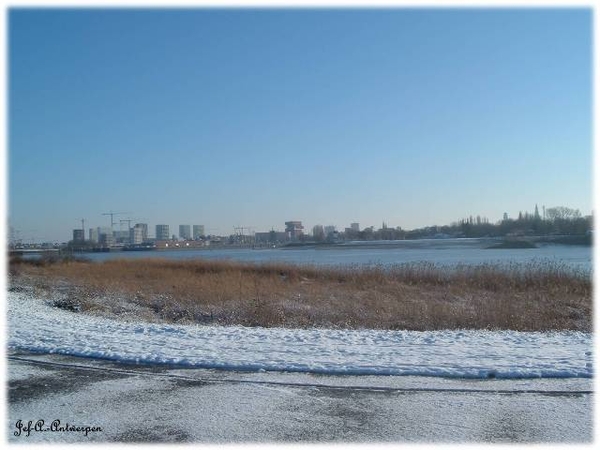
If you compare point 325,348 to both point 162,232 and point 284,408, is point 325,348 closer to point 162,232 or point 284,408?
point 284,408

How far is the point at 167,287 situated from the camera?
80.5 ft

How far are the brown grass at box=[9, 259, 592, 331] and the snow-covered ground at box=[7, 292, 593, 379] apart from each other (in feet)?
7.88

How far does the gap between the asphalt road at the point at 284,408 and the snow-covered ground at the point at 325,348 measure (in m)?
0.47

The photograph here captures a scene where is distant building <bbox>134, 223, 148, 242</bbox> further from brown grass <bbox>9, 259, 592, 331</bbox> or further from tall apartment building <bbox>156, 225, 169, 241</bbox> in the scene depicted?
Answer: brown grass <bbox>9, 259, 592, 331</bbox>

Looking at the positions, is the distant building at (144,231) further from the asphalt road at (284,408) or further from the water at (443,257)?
the asphalt road at (284,408)

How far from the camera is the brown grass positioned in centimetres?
1505

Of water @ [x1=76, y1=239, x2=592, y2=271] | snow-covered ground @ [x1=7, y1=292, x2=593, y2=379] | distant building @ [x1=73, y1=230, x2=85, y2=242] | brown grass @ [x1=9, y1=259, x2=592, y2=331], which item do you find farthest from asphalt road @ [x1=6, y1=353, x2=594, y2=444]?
distant building @ [x1=73, y1=230, x2=85, y2=242]

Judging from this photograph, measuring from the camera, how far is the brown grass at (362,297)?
1505 centimetres

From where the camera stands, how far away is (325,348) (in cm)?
1015

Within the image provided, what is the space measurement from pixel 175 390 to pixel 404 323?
26.9 feet

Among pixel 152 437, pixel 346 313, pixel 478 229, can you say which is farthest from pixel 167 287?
pixel 478 229

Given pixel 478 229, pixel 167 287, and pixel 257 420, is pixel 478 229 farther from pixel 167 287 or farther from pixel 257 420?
pixel 257 420

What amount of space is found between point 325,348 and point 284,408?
142 inches

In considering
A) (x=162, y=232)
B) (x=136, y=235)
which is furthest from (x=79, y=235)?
(x=162, y=232)
